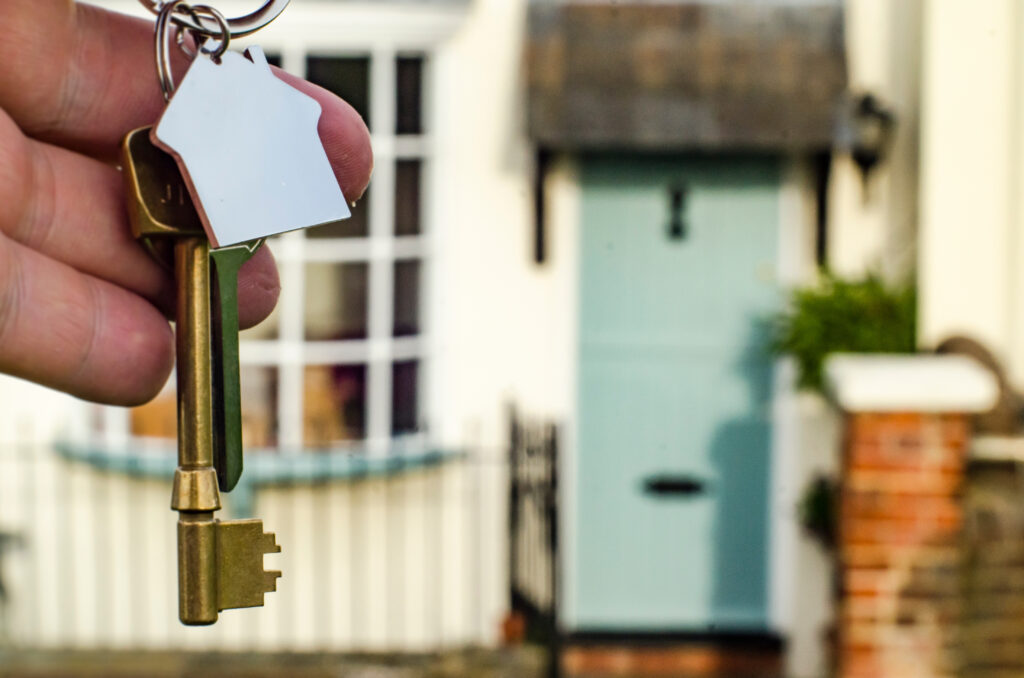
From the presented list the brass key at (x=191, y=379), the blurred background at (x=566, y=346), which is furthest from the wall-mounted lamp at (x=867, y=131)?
the brass key at (x=191, y=379)

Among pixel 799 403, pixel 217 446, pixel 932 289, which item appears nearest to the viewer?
pixel 217 446

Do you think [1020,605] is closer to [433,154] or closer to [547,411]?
[547,411]

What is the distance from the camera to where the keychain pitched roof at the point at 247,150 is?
2.22 ft

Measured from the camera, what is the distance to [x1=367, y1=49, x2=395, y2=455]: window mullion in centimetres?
558

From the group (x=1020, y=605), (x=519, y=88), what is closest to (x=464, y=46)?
(x=519, y=88)

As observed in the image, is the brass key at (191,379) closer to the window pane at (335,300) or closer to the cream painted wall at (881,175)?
the window pane at (335,300)

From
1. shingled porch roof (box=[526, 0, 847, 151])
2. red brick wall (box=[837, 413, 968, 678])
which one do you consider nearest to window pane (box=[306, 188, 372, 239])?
shingled porch roof (box=[526, 0, 847, 151])

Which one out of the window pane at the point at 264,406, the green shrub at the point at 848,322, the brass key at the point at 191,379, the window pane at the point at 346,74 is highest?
the window pane at the point at 346,74

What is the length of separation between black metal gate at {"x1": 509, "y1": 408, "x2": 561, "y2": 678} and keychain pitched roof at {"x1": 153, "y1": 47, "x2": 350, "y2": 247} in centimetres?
439

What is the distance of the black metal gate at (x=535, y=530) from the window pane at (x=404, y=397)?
1.49 feet

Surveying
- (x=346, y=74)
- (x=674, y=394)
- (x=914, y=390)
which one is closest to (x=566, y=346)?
(x=674, y=394)

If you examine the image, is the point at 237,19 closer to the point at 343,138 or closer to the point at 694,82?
the point at 343,138

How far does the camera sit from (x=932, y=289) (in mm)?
5059

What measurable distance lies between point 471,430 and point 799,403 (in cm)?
139
